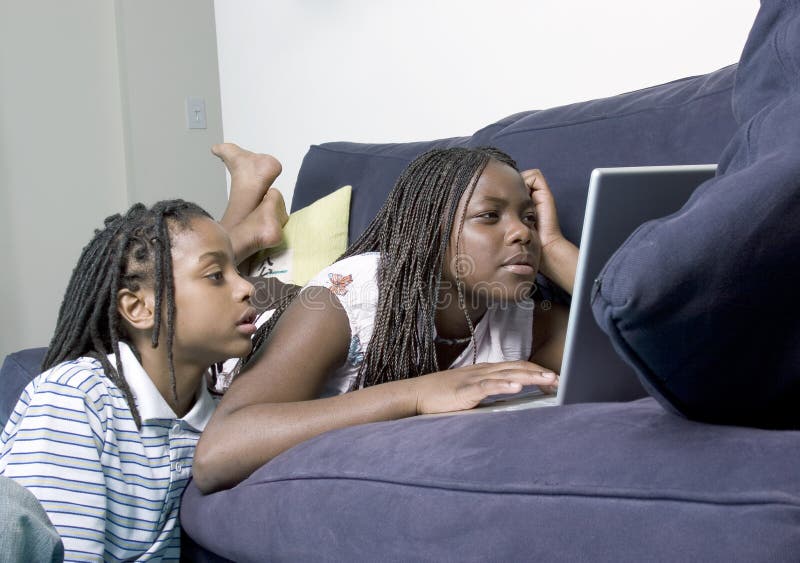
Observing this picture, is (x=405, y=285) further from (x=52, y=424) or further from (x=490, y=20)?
(x=490, y=20)

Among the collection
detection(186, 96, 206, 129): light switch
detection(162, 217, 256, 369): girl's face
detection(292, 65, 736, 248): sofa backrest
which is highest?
detection(186, 96, 206, 129): light switch

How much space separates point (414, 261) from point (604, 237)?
0.53m

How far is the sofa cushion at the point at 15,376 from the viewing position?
1.55m

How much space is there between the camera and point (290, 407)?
1.09m

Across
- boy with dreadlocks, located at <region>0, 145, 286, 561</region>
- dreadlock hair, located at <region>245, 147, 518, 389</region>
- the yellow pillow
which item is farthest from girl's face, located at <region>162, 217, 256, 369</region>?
the yellow pillow

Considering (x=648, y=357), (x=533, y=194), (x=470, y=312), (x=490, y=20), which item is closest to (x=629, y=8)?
(x=490, y=20)

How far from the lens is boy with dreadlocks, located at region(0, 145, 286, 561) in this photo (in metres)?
1.07

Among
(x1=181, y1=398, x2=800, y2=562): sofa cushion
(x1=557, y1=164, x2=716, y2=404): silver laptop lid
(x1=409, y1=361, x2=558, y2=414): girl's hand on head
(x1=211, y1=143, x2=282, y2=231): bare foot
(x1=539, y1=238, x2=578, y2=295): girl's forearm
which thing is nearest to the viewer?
(x1=181, y1=398, x2=800, y2=562): sofa cushion

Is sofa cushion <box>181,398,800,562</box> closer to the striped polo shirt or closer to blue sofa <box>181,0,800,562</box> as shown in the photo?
blue sofa <box>181,0,800,562</box>

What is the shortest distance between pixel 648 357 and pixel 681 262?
0.26 ft

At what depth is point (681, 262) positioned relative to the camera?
599 mm

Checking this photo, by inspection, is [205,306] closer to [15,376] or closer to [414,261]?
[414,261]

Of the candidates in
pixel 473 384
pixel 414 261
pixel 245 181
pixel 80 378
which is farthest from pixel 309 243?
pixel 473 384

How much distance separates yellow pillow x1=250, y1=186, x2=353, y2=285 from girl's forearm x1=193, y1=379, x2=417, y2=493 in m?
0.87
